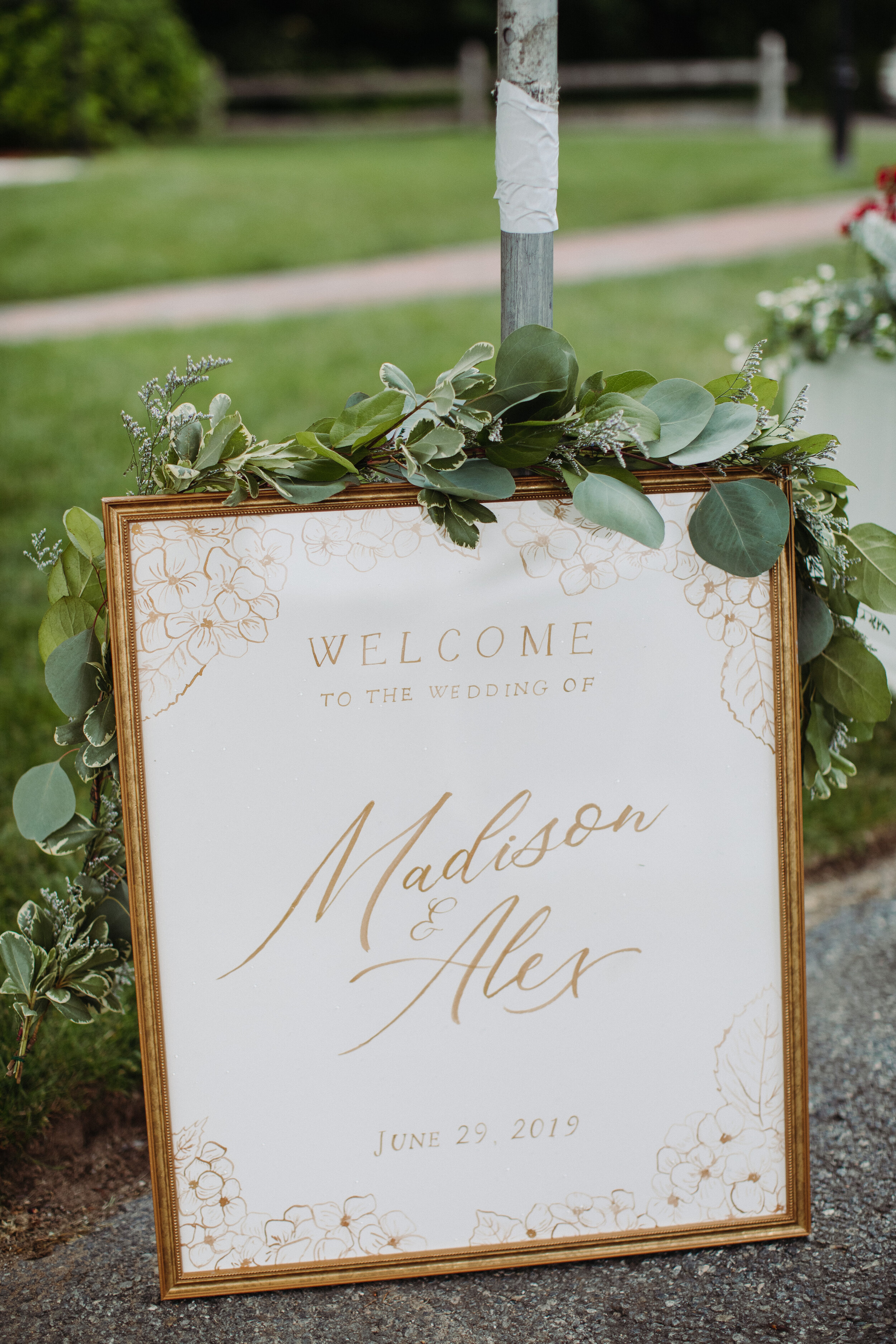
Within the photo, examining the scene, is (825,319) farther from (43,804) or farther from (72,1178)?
(72,1178)

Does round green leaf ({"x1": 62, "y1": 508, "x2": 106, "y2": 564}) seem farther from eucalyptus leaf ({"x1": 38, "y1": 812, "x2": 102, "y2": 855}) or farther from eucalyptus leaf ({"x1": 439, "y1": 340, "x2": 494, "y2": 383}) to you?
eucalyptus leaf ({"x1": 439, "y1": 340, "x2": 494, "y2": 383})

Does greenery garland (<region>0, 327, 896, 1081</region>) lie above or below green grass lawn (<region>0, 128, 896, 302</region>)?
below

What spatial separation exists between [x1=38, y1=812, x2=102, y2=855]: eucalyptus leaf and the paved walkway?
5729mm

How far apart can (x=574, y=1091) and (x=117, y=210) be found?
9.49 metres

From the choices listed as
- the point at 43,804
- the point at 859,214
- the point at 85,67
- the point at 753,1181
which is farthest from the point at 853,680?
the point at 85,67

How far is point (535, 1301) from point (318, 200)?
10.2 m

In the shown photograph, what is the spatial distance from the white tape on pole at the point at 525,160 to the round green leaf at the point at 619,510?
16.6 inches

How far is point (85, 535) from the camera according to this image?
140 centimetres

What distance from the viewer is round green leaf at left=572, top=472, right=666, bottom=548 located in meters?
1.25

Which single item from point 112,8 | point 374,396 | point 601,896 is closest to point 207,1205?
point 601,896

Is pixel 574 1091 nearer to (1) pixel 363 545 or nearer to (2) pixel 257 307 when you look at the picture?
(1) pixel 363 545

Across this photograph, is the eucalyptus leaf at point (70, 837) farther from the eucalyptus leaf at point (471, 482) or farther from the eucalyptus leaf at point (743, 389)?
the eucalyptus leaf at point (743, 389)

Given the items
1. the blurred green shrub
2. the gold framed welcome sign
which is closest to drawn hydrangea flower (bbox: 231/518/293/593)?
the gold framed welcome sign

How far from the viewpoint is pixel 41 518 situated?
13.7 feet
